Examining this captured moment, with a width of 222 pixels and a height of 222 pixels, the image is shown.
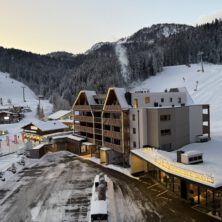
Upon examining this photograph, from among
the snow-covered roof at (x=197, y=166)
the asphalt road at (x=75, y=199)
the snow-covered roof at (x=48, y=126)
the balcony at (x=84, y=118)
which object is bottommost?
the asphalt road at (x=75, y=199)

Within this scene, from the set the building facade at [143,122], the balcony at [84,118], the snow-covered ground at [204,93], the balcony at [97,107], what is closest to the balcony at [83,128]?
the balcony at [84,118]

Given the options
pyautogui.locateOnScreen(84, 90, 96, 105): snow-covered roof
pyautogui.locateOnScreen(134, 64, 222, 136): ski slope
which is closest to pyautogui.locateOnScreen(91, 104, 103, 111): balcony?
pyautogui.locateOnScreen(84, 90, 96, 105): snow-covered roof

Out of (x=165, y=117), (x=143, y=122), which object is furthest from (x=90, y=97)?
(x=165, y=117)

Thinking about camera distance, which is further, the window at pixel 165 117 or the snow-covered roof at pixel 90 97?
the snow-covered roof at pixel 90 97

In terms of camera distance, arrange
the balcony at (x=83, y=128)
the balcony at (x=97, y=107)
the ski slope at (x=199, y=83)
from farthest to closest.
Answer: the ski slope at (x=199, y=83)
the balcony at (x=83, y=128)
the balcony at (x=97, y=107)

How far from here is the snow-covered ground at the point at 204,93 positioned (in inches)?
1270

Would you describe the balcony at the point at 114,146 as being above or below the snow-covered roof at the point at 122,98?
below

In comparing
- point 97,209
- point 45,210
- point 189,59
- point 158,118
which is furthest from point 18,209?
point 189,59

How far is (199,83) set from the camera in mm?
129625

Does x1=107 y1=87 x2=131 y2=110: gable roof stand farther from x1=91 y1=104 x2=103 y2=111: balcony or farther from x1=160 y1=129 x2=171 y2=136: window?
x1=160 y1=129 x2=171 y2=136: window

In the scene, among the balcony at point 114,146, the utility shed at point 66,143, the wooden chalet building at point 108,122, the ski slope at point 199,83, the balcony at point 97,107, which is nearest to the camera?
the wooden chalet building at point 108,122

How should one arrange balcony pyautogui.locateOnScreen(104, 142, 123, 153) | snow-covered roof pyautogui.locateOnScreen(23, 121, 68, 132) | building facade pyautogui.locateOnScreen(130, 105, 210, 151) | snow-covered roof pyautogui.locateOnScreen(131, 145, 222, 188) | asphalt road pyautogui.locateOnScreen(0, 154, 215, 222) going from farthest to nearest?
snow-covered roof pyautogui.locateOnScreen(23, 121, 68, 132), balcony pyautogui.locateOnScreen(104, 142, 123, 153), building facade pyautogui.locateOnScreen(130, 105, 210, 151), asphalt road pyautogui.locateOnScreen(0, 154, 215, 222), snow-covered roof pyautogui.locateOnScreen(131, 145, 222, 188)

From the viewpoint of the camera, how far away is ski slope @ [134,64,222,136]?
98.0 metres

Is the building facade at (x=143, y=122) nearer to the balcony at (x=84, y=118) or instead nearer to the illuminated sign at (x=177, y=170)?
the balcony at (x=84, y=118)
